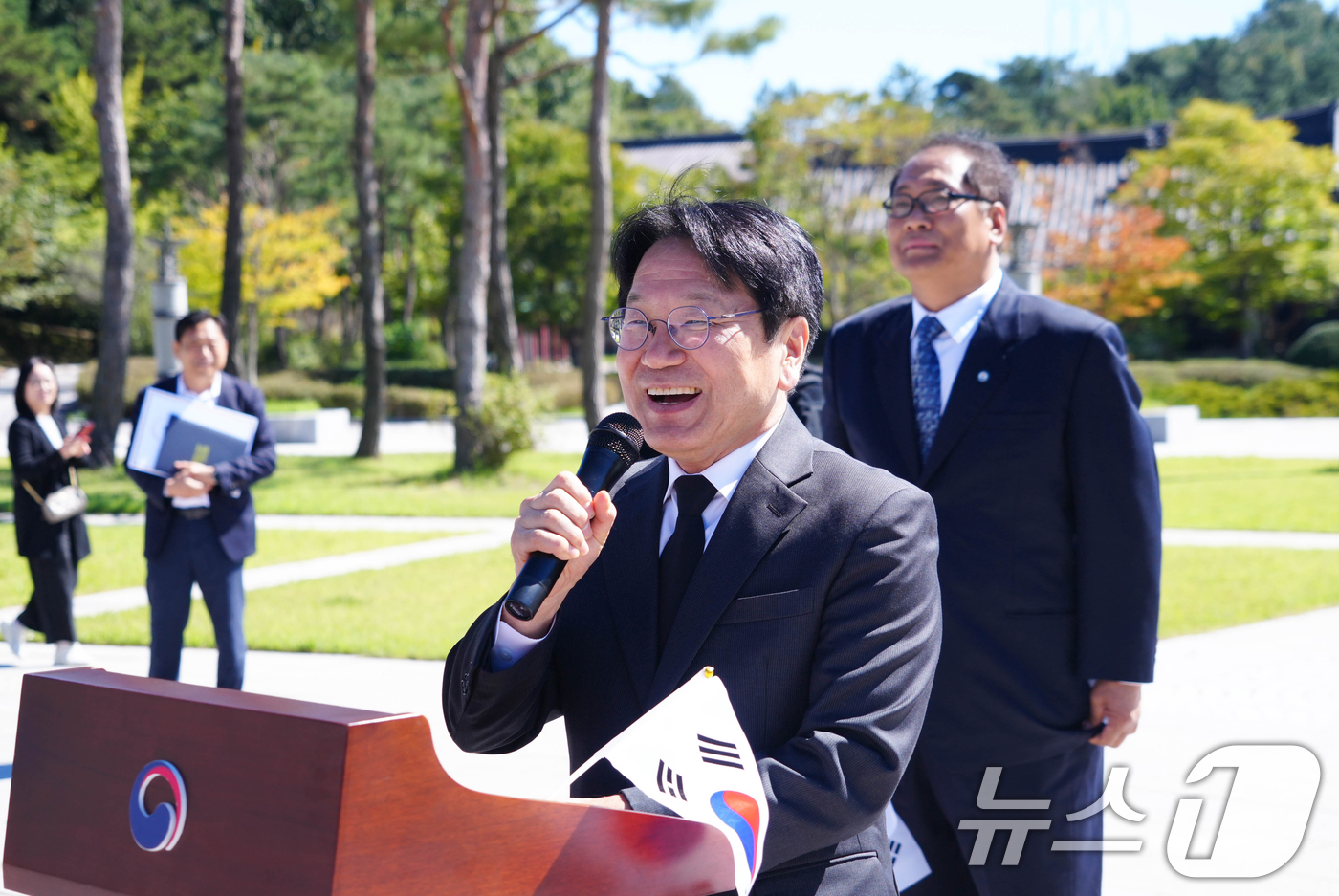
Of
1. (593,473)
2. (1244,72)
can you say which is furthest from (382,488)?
(1244,72)

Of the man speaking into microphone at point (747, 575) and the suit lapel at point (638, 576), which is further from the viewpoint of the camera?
the suit lapel at point (638, 576)

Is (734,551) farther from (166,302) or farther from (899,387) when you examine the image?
(166,302)

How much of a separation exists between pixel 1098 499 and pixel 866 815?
1376 mm

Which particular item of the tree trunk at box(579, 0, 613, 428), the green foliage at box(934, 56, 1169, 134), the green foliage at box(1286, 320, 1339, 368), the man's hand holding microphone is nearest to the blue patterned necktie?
the man's hand holding microphone

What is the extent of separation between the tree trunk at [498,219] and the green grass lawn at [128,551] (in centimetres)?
1041

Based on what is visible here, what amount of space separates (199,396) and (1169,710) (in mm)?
5267

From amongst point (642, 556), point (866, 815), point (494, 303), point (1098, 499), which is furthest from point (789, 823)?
point (494, 303)

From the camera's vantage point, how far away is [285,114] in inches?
1291

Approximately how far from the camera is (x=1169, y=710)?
20.2ft

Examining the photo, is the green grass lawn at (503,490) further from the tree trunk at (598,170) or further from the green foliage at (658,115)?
the green foliage at (658,115)

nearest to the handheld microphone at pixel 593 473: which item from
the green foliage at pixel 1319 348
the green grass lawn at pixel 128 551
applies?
the green grass lawn at pixel 128 551

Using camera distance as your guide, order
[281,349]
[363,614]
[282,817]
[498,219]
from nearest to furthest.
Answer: [282,817]
[363,614]
[498,219]
[281,349]

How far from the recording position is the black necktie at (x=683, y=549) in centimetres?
184

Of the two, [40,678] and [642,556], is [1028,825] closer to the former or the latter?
[642,556]
